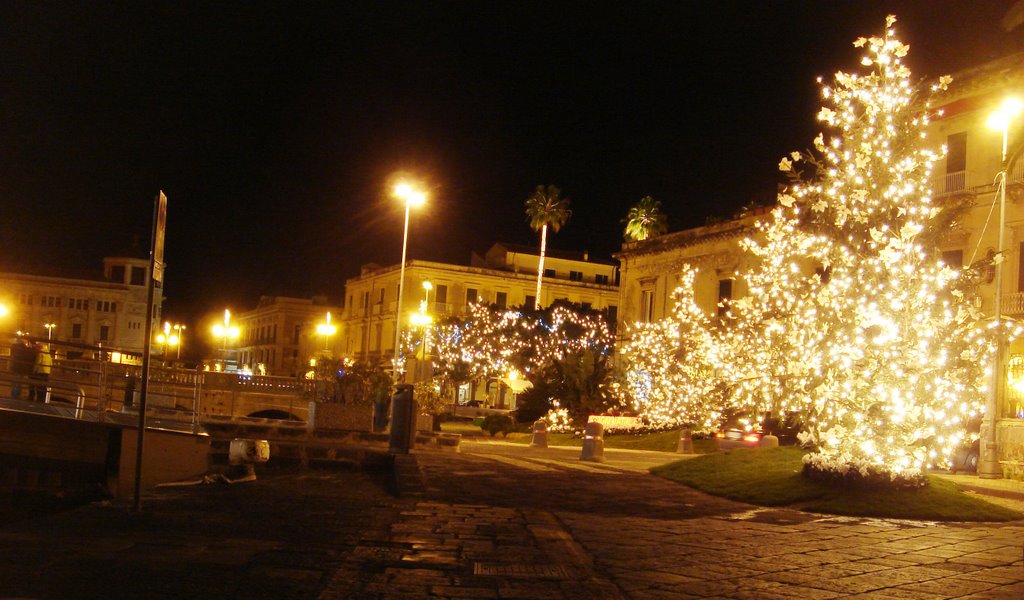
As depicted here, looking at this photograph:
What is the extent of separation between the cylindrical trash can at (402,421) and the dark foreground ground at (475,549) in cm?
329

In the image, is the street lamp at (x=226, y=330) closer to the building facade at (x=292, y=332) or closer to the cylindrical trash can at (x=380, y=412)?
the building facade at (x=292, y=332)

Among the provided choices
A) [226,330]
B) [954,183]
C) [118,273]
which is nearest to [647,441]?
[954,183]

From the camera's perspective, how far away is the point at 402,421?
634 inches

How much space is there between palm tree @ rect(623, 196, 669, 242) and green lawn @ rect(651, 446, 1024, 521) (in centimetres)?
3948

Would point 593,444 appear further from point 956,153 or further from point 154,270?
point 956,153

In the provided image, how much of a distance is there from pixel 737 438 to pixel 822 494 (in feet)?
46.3

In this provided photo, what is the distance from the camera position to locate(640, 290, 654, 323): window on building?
50.5m

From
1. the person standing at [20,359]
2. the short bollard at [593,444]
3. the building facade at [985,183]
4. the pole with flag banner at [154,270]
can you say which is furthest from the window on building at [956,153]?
the pole with flag banner at [154,270]

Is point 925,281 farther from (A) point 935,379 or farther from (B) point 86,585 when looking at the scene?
(B) point 86,585

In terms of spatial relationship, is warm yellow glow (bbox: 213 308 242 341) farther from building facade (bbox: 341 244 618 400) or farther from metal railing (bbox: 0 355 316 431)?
metal railing (bbox: 0 355 316 431)

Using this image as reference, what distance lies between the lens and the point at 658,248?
5031 cm

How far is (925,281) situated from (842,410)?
227 cm

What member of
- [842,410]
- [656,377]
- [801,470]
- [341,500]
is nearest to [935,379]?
[842,410]

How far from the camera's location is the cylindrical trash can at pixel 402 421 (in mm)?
16078
